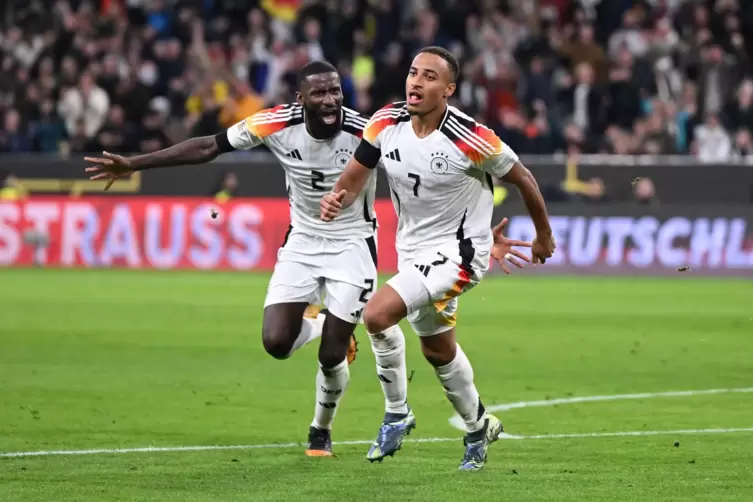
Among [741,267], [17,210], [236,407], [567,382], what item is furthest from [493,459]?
[17,210]

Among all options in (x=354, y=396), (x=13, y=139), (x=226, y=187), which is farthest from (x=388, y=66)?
(x=354, y=396)

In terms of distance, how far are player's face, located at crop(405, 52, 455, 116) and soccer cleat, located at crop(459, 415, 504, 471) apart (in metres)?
1.74

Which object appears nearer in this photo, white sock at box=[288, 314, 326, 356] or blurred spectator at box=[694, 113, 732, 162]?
white sock at box=[288, 314, 326, 356]

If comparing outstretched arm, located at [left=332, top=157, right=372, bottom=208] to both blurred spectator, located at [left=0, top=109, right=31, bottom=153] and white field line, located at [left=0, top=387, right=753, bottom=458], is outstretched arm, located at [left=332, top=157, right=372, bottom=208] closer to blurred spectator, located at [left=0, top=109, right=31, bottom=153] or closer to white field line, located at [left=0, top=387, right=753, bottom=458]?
white field line, located at [left=0, top=387, right=753, bottom=458]

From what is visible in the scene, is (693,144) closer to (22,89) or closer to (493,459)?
(22,89)

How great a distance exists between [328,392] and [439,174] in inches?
60.0

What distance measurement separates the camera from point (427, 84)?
7680 mm

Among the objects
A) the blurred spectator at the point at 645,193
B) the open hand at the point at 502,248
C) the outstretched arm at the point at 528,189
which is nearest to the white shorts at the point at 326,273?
the open hand at the point at 502,248

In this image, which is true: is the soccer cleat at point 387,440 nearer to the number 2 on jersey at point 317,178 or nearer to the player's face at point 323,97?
the number 2 on jersey at point 317,178

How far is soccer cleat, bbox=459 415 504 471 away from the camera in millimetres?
7789

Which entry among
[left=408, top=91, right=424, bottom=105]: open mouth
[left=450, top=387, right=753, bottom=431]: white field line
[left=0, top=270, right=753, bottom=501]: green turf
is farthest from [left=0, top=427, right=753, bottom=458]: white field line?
[left=408, top=91, right=424, bottom=105]: open mouth

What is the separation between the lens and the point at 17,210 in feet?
70.8

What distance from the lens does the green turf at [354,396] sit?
7.36 meters

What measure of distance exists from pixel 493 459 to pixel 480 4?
18.6m
